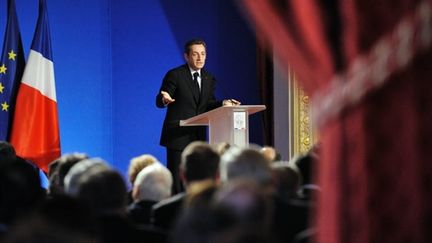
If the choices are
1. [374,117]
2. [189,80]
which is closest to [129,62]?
[189,80]

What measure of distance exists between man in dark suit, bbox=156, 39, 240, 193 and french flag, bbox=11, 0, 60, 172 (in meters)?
0.90

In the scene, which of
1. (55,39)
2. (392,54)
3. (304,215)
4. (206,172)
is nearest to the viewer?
(392,54)

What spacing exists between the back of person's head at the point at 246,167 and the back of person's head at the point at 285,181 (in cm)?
19

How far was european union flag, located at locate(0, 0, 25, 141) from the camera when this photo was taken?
22.3ft

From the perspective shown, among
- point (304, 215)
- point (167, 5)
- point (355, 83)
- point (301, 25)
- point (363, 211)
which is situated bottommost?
point (304, 215)

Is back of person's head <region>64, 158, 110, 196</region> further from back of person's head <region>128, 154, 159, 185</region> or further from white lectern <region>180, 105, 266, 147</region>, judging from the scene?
white lectern <region>180, 105, 266, 147</region>

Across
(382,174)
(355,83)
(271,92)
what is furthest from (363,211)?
(271,92)

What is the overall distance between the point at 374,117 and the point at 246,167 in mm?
1159

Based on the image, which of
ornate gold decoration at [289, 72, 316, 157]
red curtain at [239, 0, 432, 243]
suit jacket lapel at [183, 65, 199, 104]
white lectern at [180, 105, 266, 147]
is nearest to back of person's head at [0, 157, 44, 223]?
red curtain at [239, 0, 432, 243]

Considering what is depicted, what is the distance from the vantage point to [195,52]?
7.07m

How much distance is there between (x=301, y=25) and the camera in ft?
5.43

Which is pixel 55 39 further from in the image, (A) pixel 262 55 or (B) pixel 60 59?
(A) pixel 262 55

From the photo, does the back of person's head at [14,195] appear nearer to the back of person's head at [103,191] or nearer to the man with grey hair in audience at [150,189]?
the back of person's head at [103,191]

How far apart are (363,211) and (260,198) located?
0.80 ft
